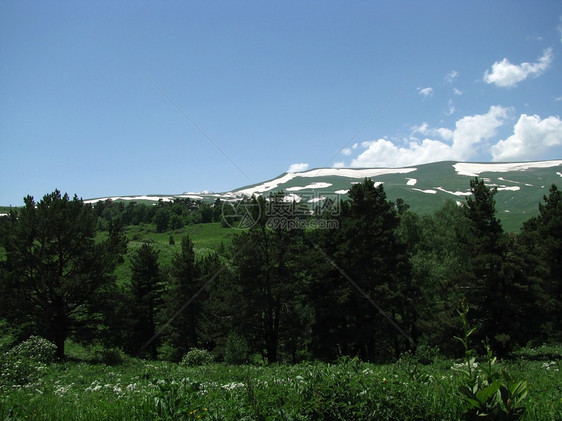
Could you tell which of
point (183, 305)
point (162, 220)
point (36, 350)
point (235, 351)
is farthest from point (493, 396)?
point (162, 220)

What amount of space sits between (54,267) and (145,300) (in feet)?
56.4

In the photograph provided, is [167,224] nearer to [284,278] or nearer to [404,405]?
[284,278]

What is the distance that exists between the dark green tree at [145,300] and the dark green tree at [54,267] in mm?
14058

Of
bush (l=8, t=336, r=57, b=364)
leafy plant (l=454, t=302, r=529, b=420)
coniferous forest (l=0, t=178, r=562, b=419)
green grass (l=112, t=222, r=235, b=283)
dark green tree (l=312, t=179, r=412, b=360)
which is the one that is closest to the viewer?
leafy plant (l=454, t=302, r=529, b=420)

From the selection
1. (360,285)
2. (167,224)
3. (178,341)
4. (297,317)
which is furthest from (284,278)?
(167,224)

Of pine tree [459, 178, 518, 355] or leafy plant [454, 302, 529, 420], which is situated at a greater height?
leafy plant [454, 302, 529, 420]

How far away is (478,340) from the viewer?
2598 cm

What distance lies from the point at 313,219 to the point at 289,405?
30945 millimetres

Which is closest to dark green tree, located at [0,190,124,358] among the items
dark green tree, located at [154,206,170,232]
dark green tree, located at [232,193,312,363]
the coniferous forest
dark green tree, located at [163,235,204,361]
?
the coniferous forest

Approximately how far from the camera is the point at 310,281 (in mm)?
31656

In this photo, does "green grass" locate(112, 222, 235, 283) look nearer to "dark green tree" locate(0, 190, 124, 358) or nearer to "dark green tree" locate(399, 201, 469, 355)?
"dark green tree" locate(399, 201, 469, 355)

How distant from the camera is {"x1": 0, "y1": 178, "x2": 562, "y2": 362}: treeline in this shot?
2567 centimetres

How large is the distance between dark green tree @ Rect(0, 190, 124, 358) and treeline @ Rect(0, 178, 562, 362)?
0.26ft

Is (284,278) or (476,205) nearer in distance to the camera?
(476,205)
